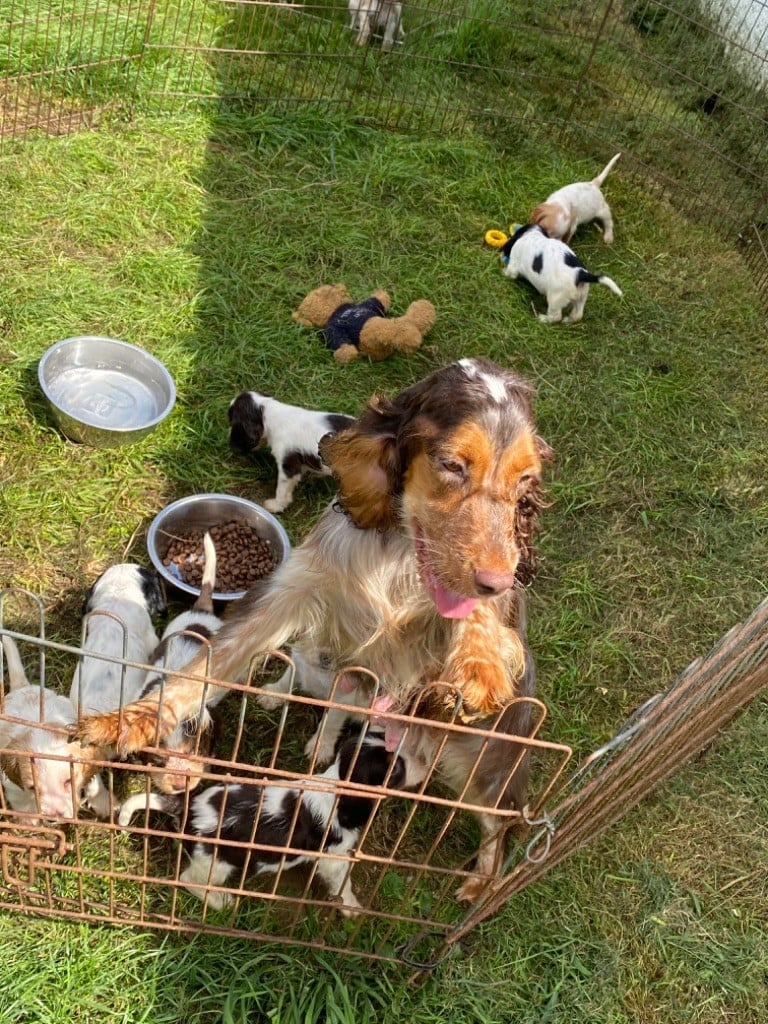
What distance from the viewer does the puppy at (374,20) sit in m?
8.80

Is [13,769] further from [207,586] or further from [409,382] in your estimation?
[409,382]

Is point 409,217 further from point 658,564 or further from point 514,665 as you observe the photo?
point 514,665

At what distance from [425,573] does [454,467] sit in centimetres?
44

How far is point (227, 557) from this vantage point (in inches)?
199

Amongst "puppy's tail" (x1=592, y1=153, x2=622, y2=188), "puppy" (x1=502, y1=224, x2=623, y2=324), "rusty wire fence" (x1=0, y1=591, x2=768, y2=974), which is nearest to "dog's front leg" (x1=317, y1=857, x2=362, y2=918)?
"rusty wire fence" (x1=0, y1=591, x2=768, y2=974)

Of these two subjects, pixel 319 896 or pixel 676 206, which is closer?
pixel 319 896

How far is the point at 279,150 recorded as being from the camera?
804 centimetres

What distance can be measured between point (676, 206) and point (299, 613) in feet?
21.7

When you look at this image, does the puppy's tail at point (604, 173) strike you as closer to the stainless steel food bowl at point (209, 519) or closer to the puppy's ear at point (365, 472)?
the stainless steel food bowl at point (209, 519)

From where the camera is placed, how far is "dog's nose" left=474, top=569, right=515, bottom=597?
A: 3.21 m

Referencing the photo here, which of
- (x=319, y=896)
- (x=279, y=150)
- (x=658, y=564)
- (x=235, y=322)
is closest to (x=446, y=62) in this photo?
(x=279, y=150)

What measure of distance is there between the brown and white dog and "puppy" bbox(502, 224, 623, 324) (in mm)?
3729

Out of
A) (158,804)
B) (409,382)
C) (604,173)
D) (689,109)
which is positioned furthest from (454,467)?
(689,109)

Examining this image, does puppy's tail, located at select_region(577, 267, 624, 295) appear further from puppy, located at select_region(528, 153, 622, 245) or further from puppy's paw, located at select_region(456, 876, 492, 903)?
puppy's paw, located at select_region(456, 876, 492, 903)
